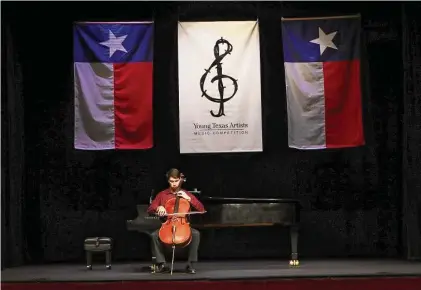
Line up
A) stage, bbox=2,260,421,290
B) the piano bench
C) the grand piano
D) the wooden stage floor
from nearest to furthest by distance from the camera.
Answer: stage, bbox=2,260,421,290
the wooden stage floor
the grand piano
the piano bench

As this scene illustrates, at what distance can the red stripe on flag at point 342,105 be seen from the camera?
325 inches

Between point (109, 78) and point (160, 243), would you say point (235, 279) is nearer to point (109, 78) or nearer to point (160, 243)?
point (160, 243)

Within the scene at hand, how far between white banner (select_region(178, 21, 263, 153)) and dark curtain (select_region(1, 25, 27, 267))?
2245 millimetres

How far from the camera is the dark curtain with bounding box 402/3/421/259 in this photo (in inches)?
326

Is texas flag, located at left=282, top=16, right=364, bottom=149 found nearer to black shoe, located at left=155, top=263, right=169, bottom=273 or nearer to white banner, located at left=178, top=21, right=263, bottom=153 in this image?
white banner, located at left=178, top=21, right=263, bottom=153

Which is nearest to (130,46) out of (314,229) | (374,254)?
(314,229)

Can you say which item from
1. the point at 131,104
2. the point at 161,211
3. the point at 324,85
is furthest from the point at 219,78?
the point at 161,211

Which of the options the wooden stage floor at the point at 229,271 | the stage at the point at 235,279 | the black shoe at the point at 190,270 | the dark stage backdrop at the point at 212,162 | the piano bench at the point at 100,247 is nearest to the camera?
the stage at the point at 235,279

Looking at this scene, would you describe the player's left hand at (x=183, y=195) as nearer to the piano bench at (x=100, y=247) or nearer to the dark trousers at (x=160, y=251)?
the dark trousers at (x=160, y=251)

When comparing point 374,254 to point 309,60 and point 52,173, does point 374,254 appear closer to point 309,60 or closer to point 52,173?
point 309,60

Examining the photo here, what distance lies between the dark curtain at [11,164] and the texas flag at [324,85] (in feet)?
12.0

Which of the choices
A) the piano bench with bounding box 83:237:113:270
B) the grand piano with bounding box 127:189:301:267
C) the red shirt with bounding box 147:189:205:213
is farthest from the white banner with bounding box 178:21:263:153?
the piano bench with bounding box 83:237:113:270

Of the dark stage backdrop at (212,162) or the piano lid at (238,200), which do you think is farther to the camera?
the dark stage backdrop at (212,162)

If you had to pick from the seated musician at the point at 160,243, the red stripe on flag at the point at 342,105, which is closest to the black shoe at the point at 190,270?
the seated musician at the point at 160,243
